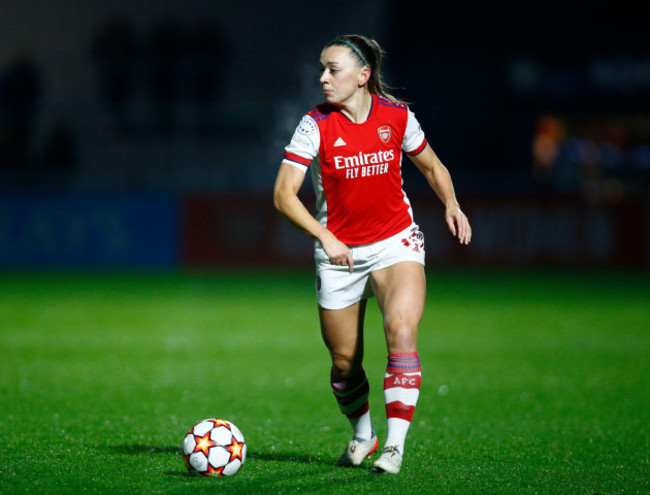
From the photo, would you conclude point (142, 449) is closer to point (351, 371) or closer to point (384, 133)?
point (351, 371)

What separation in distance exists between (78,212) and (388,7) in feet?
33.0

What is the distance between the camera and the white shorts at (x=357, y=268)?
4902 millimetres

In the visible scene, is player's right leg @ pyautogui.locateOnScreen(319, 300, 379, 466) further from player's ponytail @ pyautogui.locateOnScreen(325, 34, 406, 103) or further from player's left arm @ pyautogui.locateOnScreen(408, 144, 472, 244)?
player's ponytail @ pyautogui.locateOnScreen(325, 34, 406, 103)

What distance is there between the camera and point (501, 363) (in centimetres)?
905

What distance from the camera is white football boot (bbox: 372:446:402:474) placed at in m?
4.55

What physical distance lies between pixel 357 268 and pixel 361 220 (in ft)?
0.86

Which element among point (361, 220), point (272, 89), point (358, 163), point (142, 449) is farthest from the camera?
point (272, 89)

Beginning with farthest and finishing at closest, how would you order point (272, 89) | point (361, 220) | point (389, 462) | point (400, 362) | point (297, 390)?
point (272, 89) < point (297, 390) < point (361, 220) < point (400, 362) < point (389, 462)

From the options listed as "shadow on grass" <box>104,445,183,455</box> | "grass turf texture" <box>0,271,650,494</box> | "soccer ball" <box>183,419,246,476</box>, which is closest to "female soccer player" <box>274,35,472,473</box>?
"grass turf texture" <box>0,271,650,494</box>

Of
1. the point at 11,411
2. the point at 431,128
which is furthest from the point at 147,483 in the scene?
the point at 431,128

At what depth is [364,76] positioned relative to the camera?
4.88 m

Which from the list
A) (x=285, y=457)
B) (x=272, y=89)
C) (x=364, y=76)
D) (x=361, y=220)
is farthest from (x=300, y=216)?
(x=272, y=89)

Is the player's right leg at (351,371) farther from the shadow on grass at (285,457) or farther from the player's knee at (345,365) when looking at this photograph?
the shadow on grass at (285,457)

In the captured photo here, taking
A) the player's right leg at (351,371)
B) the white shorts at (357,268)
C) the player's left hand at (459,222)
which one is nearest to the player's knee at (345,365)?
the player's right leg at (351,371)
